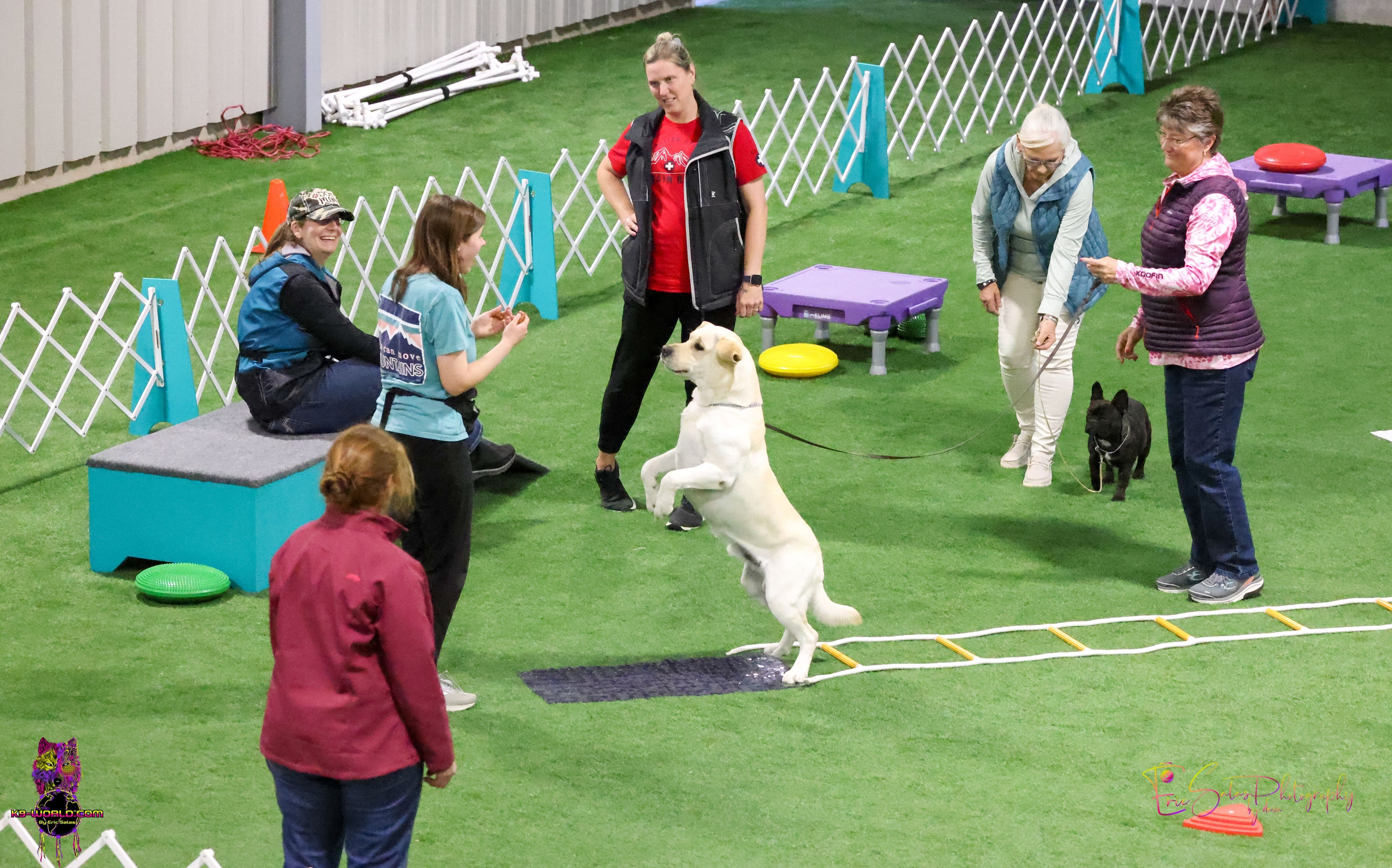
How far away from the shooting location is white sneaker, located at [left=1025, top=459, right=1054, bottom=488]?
6961 mm

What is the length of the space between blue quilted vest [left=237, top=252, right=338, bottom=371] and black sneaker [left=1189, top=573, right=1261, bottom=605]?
3.24 metres

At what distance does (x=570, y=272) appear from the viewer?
9.95 meters

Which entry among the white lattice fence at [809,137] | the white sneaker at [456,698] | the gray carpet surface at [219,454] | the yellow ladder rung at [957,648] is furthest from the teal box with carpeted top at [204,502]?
the white lattice fence at [809,137]

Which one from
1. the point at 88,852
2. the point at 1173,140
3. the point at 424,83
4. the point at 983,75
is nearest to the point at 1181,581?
the point at 1173,140

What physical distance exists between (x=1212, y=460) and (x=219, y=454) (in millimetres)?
3418

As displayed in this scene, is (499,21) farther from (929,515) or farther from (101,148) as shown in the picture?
(929,515)

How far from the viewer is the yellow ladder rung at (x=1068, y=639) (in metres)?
5.42

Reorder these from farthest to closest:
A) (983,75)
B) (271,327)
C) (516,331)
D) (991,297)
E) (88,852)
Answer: (983,75) < (991,297) < (271,327) < (516,331) < (88,852)

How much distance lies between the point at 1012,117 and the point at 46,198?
7.46 meters

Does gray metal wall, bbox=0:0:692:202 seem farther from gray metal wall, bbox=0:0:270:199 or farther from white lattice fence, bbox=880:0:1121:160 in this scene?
white lattice fence, bbox=880:0:1121:160

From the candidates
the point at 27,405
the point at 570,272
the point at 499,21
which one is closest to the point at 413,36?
the point at 499,21

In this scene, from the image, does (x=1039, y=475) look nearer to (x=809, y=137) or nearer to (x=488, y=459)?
(x=488, y=459)

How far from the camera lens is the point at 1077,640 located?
549cm

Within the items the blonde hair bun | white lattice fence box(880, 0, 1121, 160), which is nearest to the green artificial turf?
the blonde hair bun
